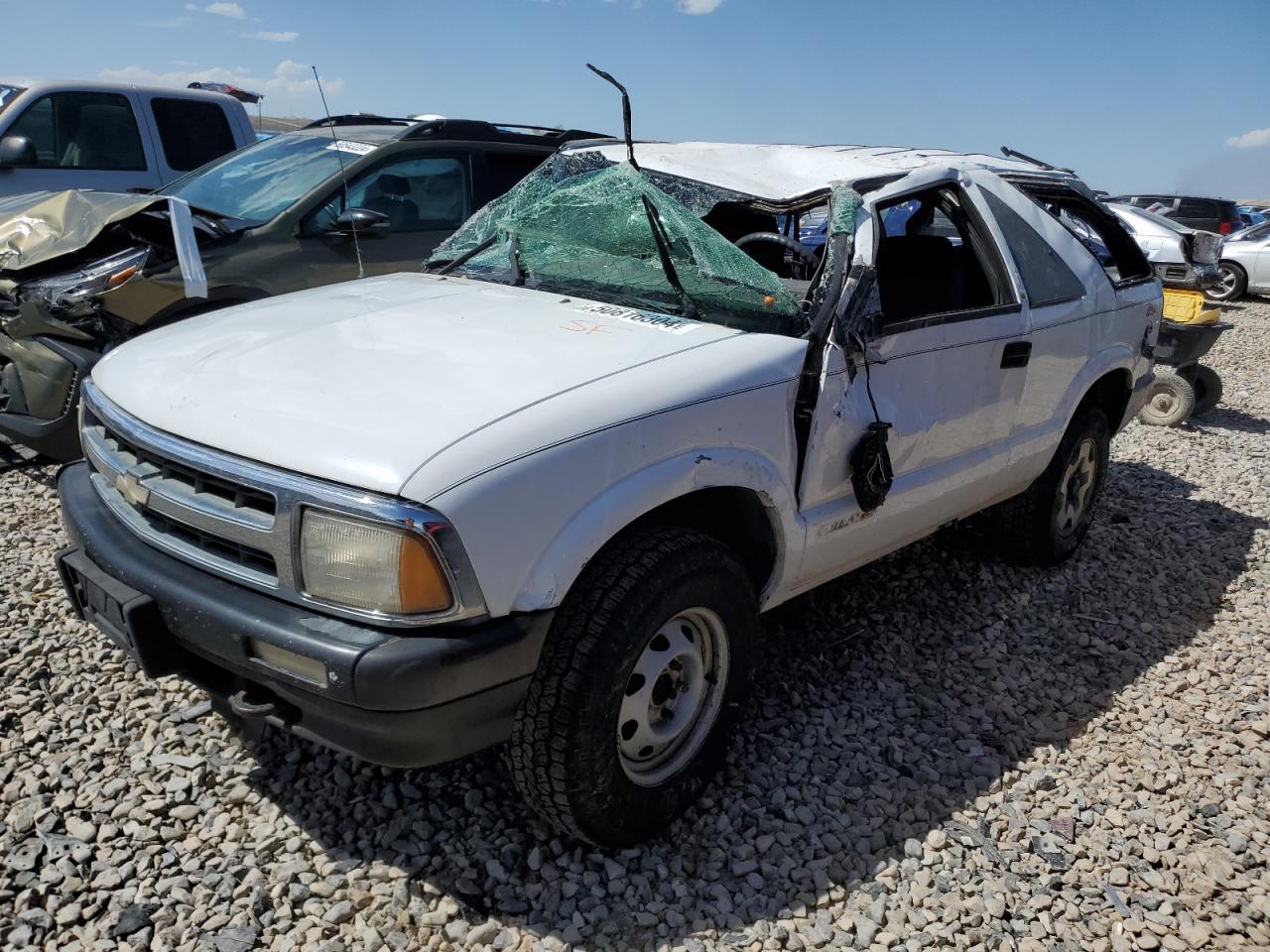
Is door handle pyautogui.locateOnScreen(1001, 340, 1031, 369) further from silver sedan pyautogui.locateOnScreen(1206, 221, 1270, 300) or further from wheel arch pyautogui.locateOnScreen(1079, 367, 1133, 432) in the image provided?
silver sedan pyautogui.locateOnScreen(1206, 221, 1270, 300)

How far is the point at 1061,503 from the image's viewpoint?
451 centimetres

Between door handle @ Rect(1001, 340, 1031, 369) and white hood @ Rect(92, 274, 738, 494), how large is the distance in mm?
1377

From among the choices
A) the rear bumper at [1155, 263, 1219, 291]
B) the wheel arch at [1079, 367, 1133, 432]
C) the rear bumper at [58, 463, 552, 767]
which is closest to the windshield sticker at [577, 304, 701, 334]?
the rear bumper at [58, 463, 552, 767]

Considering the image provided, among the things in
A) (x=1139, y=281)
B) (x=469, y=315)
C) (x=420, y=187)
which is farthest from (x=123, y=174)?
(x=1139, y=281)

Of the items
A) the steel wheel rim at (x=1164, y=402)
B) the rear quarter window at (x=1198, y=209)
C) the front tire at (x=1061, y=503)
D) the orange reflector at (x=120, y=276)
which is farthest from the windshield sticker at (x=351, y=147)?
the rear quarter window at (x=1198, y=209)

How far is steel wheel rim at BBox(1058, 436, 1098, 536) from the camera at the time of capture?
4480 millimetres

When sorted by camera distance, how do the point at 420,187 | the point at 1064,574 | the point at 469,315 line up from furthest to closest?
1. the point at 420,187
2. the point at 1064,574
3. the point at 469,315

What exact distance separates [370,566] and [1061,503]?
11.5 ft

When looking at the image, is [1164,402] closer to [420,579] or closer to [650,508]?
[650,508]

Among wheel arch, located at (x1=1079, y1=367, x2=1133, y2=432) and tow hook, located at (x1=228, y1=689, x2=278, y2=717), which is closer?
tow hook, located at (x1=228, y1=689, x2=278, y2=717)

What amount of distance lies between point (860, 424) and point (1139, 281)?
8.11 ft

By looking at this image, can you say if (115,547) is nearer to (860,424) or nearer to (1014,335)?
(860,424)

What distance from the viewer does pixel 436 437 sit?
215 centimetres

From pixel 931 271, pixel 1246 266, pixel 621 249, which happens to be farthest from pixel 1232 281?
pixel 621 249
